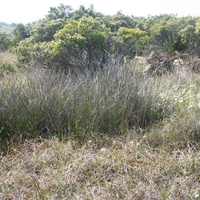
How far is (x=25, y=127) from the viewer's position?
3.00 metres

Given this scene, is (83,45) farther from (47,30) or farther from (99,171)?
(99,171)

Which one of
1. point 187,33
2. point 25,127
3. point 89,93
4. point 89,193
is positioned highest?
point 187,33

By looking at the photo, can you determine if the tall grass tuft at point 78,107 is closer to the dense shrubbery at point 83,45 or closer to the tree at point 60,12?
the dense shrubbery at point 83,45

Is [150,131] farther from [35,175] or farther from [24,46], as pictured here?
[24,46]

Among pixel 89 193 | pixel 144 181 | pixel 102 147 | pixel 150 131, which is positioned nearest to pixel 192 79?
pixel 150 131

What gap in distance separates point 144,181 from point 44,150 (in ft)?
3.72

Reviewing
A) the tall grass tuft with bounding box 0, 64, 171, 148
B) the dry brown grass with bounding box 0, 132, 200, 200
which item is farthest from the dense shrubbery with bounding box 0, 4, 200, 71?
the dry brown grass with bounding box 0, 132, 200, 200

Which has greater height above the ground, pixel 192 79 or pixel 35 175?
pixel 192 79

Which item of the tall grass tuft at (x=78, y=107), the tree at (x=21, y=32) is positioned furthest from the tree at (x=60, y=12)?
the tall grass tuft at (x=78, y=107)

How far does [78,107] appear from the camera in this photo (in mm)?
3082

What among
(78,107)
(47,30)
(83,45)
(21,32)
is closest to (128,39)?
(83,45)

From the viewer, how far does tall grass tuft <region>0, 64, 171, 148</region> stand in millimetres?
3002

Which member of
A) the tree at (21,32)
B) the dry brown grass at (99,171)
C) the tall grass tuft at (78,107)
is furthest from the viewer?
the tree at (21,32)

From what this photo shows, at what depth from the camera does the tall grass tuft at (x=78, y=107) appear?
9.85 ft
